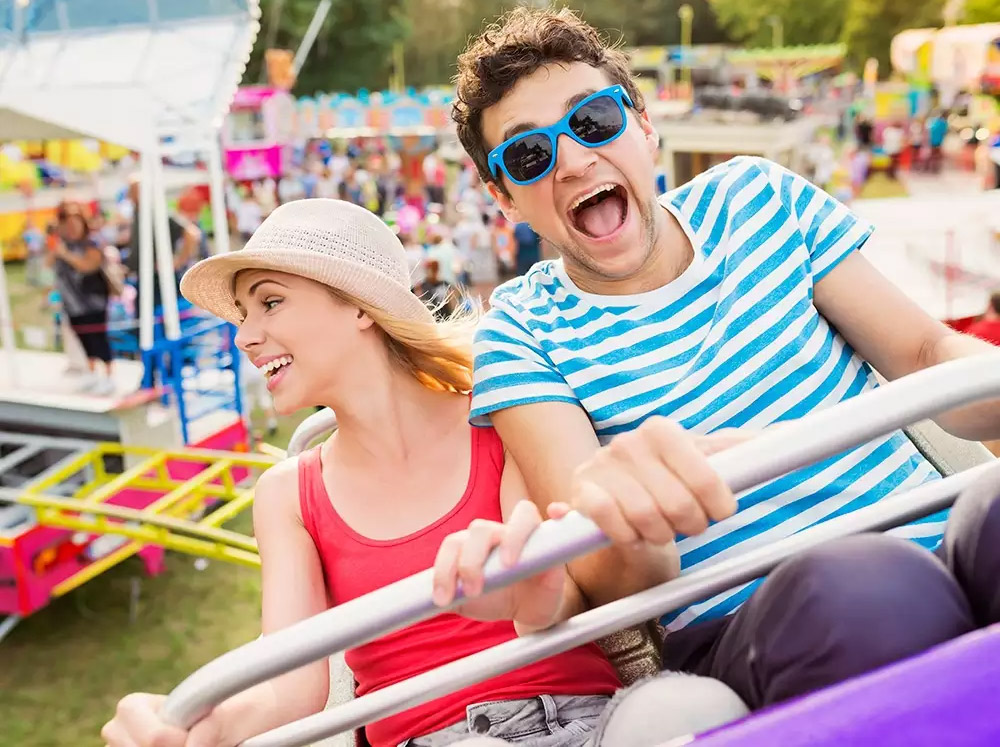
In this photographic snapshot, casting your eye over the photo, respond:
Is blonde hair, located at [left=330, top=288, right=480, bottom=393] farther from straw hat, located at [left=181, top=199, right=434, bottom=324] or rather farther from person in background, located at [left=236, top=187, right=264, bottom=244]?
person in background, located at [left=236, top=187, right=264, bottom=244]

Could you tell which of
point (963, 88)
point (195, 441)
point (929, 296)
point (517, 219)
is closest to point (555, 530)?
point (517, 219)

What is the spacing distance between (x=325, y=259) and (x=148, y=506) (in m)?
3.85

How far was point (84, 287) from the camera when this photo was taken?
680 centimetres

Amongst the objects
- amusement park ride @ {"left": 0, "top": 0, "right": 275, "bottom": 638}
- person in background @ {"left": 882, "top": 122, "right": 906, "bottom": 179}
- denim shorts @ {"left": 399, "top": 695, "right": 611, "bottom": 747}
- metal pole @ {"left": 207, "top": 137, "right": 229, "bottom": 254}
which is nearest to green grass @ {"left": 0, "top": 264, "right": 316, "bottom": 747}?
amusement park ride @ {"left": 0, "top": 0, "right": 275, "bottom": 638}

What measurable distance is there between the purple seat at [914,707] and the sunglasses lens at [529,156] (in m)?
1.05

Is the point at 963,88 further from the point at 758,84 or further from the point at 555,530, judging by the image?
the point at 555,530

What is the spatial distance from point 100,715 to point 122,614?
96 centimetres

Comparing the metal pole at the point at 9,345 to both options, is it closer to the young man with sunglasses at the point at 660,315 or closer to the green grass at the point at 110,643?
the green grass at the point at 110,643

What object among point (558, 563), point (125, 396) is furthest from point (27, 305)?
point (558, 563)

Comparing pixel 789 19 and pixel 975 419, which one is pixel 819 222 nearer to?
pixel 975 419

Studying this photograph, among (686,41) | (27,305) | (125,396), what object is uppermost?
(125,396)

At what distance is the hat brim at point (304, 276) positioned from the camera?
162 centimetres

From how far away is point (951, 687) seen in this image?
876mm

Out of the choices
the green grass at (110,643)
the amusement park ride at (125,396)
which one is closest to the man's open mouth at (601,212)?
the amusement park ride at (125,396)
